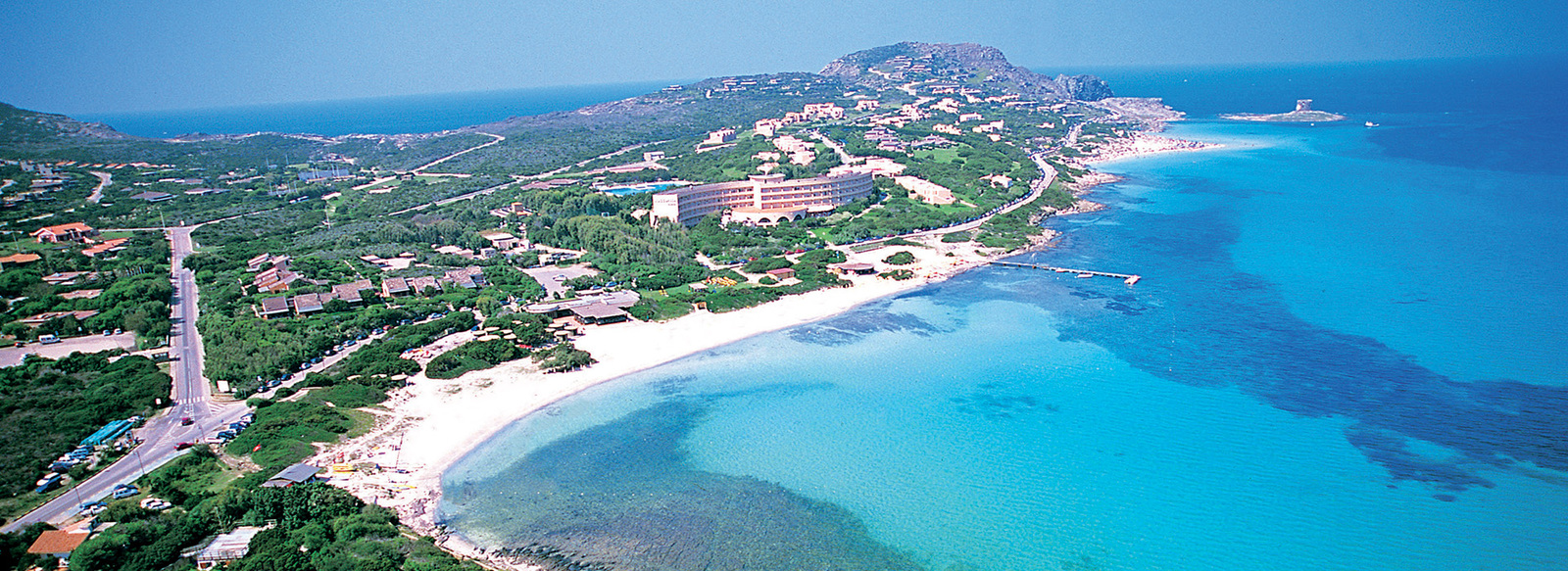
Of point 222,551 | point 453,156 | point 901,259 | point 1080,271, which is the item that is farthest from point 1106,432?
point 453,156

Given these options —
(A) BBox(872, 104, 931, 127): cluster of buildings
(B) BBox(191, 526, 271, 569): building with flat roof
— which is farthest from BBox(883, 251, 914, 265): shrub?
(A) BBox(872, 104, 931, 127): cluster of buildings

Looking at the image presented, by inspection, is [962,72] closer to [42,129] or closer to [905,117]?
[905,117]

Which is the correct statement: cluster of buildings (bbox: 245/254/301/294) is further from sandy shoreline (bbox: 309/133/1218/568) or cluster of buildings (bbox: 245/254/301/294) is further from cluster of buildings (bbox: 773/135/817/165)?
cluster of buildings (bbox: 773/135/817/165)

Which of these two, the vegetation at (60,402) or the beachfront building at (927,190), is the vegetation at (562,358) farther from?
the beachfront building at (927,190)

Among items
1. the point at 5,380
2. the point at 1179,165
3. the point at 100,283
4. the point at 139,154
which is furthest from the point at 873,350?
the point at 139,154

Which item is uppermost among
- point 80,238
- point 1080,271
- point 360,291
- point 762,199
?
point 762,199

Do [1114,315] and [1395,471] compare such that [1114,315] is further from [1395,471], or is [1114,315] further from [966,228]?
[966,228]

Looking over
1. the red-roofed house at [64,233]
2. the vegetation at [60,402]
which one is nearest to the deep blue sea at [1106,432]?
the vegetation at [60,402]
